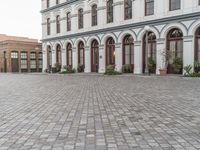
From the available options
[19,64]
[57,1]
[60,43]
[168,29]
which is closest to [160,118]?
[168,29]

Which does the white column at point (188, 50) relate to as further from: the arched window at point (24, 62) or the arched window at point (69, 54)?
the arched window at point (24, 62)

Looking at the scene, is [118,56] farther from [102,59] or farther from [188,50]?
[188,50]

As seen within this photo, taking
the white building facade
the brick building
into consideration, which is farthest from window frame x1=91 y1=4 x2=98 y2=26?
the brick building

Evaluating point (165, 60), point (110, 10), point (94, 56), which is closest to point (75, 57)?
point (94, 56)

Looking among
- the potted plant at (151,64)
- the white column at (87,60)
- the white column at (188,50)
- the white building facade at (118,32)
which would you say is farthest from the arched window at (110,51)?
the white column at (188,50)

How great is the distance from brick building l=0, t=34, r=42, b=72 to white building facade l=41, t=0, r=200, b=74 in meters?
6.97

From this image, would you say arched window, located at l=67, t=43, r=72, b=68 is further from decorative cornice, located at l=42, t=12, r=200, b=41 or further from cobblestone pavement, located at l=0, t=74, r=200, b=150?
cobblestone pavement, located at l=0, t=74, r=200, b=150

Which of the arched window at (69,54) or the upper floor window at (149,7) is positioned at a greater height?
the upper floor window at (149,7)

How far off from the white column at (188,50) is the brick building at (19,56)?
91.1 ft

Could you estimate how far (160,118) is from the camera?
18.0 ft

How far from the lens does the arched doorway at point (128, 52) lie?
939 inches

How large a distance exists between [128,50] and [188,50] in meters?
6.62

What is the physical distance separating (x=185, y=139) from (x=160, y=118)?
1.44 metres

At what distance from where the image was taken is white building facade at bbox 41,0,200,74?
19422 mm
